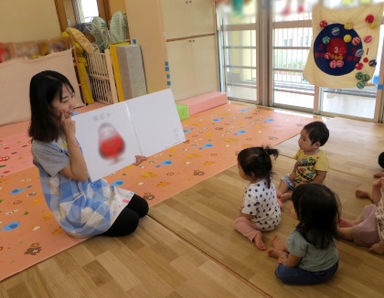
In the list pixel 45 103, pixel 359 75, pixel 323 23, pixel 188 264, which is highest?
pixel 323 23

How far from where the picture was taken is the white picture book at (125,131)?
1.74 meters

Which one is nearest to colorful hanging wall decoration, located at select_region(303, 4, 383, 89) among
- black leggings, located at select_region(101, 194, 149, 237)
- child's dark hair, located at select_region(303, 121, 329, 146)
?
child's dark hair, located at select_region(303, 121, 329, 146)

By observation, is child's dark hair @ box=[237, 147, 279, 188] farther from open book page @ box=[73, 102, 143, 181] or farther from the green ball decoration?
the green ball decoration

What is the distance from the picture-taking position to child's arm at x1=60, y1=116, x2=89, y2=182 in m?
1.55

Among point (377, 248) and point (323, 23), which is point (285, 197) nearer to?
point (377, 248)

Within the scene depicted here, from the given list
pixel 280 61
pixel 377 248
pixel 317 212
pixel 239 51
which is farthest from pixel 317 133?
pixel 239 51

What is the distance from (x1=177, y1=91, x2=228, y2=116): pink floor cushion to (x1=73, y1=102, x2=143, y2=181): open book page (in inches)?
76.2

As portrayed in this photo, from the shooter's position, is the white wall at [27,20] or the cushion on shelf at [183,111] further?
the white wall at [27,20]

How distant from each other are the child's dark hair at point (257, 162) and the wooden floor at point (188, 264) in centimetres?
35

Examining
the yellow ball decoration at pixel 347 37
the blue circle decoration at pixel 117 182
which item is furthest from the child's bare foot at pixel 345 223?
the yellow ball decoration at pixel 347 37

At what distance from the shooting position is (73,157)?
156 centimetres

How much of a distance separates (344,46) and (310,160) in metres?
1.59

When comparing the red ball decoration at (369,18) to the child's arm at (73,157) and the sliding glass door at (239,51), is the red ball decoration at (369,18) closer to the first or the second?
the sliding glass door at (239,51)

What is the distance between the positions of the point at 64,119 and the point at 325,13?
8.44 ft
